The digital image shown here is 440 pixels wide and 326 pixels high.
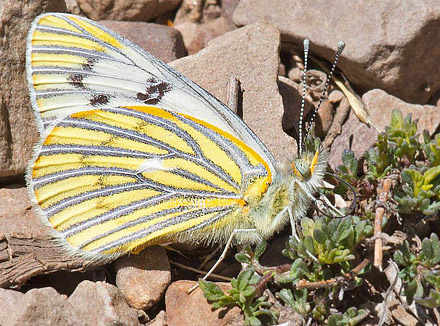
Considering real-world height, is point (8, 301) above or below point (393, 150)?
below

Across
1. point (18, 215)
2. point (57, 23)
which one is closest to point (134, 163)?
point (18, 215)

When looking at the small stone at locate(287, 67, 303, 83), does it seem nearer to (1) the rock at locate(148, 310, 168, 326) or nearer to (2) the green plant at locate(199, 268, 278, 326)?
(2) the green plant at locate(199, 268, 278, 326)

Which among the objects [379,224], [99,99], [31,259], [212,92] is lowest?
[31,259]

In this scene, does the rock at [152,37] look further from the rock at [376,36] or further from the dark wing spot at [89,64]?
the dark wing spot at [89,64]

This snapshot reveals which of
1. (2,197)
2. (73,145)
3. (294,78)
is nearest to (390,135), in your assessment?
(294,78)

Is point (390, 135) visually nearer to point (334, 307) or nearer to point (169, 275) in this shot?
point (334, 307)

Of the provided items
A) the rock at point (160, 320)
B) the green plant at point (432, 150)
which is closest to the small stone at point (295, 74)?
the green plant at point (432, 150)

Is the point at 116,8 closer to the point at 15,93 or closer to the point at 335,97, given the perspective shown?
the point at 15,93
